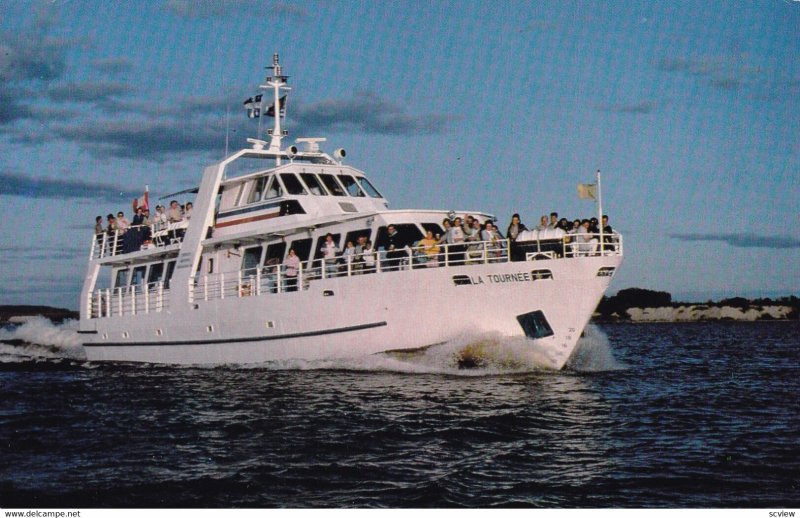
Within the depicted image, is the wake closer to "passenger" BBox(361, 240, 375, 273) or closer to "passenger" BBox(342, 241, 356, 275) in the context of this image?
"passenger" BBox(361, 240, 375, 273)

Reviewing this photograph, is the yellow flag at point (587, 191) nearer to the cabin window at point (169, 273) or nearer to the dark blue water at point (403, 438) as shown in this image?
the dark blue water at point (403, 438)

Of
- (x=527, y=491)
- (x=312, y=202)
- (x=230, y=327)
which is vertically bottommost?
(x=527, y=491)

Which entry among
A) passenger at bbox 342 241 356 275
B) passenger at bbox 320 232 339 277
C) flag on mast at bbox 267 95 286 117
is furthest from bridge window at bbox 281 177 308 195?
flag on mast at bbox 267 95 286 117

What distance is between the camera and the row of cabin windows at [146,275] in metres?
27.2

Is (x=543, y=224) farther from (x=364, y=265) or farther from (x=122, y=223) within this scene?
(x=122, y=223)

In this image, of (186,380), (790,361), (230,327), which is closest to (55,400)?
(186,380)

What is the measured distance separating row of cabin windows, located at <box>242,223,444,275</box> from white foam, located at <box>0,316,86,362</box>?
11.1 meters

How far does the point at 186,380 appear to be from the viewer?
68.3 ft

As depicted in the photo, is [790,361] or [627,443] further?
[790,361]

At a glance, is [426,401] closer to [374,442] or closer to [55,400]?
[374,442]

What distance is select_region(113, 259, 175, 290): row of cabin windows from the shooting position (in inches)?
1069

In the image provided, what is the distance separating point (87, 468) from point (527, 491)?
18.7 feet

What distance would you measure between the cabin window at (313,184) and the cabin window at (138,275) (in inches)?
313

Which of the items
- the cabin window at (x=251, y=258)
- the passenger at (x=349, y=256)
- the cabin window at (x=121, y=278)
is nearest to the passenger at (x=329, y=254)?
the passenger at (x=349, y=256)
